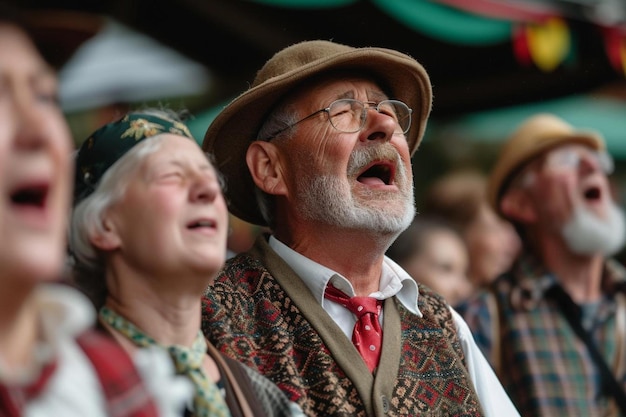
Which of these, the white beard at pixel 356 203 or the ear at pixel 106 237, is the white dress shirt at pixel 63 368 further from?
the white beard at pixel 356 203

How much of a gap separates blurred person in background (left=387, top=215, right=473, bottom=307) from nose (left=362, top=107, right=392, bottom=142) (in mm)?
2116

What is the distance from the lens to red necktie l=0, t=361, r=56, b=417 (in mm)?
1772

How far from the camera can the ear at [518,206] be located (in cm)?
536

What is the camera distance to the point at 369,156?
135 inches

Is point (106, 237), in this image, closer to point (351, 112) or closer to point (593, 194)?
point (351, 112)

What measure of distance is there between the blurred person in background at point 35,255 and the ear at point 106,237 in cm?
51

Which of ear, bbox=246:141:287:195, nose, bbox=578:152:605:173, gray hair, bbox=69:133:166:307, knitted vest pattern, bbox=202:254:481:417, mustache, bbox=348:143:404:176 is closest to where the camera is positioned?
gray hair, bbox=69:133:166:307

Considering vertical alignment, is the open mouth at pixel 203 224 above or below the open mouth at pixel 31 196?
below

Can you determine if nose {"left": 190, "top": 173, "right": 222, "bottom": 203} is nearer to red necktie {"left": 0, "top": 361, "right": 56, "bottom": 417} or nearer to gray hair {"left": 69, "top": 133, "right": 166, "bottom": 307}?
gray hair {"left": 69, "top": 133, "right": 166, "bottom": 307}

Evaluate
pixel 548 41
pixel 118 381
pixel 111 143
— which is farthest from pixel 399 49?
pixel 118 381

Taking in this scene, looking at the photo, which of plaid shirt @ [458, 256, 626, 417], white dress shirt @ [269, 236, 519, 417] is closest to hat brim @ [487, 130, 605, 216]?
plaid shirt @ [458, 256, 626, 417]

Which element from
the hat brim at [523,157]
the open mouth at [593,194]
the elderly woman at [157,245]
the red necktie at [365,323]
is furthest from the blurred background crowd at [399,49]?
the elderly woman at [157,245]

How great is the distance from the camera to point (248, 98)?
137 inches

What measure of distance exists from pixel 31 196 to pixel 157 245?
2.04 ft
